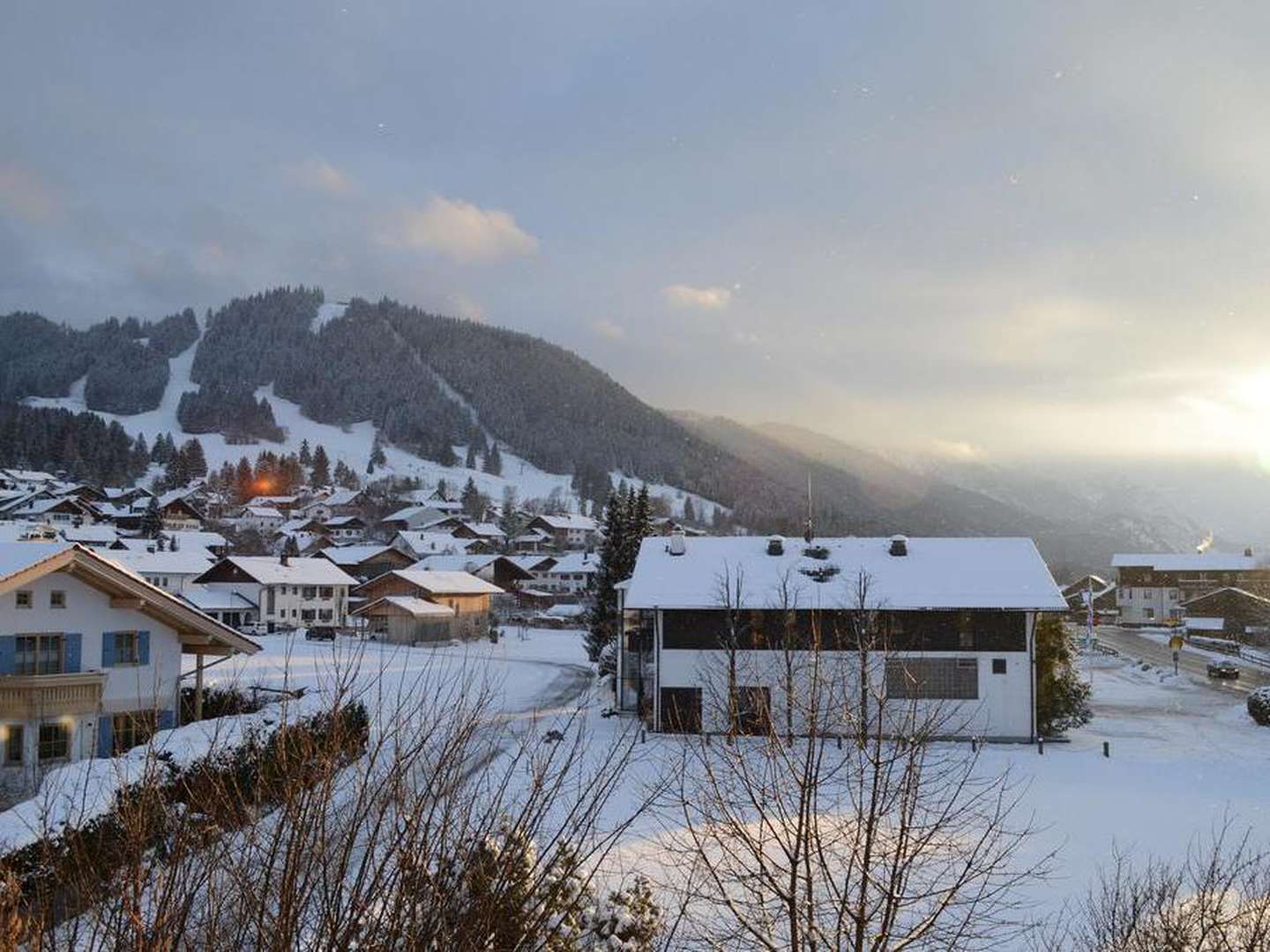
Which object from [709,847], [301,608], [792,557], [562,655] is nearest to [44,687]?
[709,847]

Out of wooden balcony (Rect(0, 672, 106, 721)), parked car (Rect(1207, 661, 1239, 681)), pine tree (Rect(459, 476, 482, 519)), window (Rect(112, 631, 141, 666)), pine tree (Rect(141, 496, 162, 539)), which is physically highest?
pine tree (Rect(459, 476, 482, 519))

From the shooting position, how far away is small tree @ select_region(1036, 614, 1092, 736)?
3438cm

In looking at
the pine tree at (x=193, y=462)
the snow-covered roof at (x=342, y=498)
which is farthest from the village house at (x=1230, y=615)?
the pine tree at (x=193, y=462)

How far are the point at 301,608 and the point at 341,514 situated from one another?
281ft

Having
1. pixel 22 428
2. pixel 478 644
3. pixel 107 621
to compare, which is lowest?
pixel 478 644

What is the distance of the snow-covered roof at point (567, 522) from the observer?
157750 mm

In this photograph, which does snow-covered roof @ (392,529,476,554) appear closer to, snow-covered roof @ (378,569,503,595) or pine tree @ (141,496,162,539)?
pine tree @ (141,496,162,539)

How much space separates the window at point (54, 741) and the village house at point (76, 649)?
2 centimetres

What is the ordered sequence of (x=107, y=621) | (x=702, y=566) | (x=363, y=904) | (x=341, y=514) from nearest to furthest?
(x=363, y=904) → (x=107, y=621) → (x=702, y=566) → (x=341, y=514)

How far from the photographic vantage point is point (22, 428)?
605 feet

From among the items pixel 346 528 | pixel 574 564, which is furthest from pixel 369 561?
pixel 346 528

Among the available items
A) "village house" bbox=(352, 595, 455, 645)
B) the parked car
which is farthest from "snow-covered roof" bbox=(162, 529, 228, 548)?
the parked car

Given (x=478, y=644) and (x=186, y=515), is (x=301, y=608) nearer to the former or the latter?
(x=478, y=644)

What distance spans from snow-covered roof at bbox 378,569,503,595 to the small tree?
177 feet
